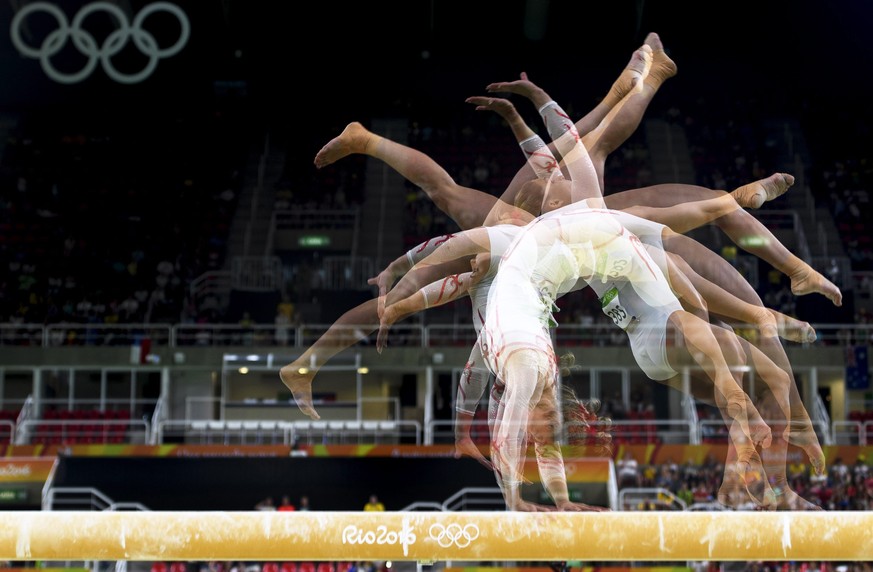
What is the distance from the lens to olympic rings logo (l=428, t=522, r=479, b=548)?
19.7 feet

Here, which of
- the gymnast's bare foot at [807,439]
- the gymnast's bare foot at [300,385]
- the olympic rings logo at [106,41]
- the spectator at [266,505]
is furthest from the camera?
the olympic rings logo at [106,41]

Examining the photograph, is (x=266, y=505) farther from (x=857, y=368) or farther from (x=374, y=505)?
(x=857, y=368)

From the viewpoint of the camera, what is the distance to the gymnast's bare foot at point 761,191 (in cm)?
701

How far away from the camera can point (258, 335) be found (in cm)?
2380

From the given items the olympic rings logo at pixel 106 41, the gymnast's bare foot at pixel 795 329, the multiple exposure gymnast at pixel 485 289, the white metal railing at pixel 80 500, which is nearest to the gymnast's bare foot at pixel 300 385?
the multiple exposure gymnast at pixel 485 289

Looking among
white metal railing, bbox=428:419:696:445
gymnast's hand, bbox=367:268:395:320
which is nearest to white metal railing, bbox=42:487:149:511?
white metal railing, bbox=428:419:696:445

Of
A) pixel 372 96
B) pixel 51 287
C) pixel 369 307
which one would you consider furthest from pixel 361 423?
pixel 369 307

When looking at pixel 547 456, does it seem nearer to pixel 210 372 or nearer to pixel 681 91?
pixel 210 372

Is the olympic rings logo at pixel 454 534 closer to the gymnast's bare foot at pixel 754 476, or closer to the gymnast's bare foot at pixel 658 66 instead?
the gymnast's bare foot at pixel 754 476

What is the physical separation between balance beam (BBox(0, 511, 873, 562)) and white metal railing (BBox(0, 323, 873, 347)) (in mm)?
15972

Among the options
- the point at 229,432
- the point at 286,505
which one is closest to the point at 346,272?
the point at 229,432

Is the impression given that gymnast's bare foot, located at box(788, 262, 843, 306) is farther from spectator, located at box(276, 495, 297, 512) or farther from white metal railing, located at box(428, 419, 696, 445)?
white metal railing, located at box(428, 419, 696, 445)

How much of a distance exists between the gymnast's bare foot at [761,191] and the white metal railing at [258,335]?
49.4 ft

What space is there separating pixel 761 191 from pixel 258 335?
17.8 metres
